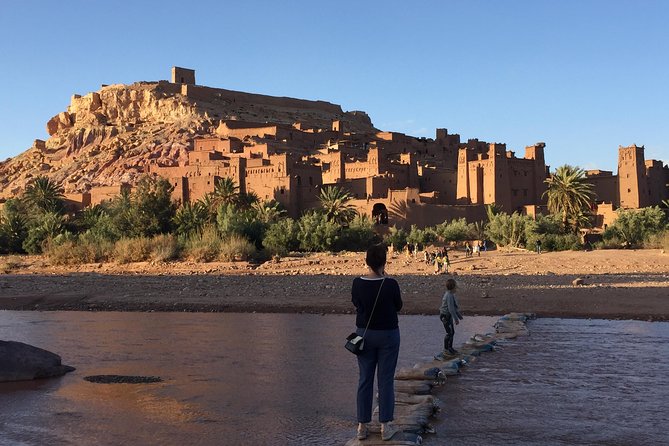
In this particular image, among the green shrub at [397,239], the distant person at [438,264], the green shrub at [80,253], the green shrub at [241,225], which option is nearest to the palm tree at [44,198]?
the green shrub at [80,253]

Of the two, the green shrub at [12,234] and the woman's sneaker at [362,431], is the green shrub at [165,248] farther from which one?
the woman's sneaker at [362,431]

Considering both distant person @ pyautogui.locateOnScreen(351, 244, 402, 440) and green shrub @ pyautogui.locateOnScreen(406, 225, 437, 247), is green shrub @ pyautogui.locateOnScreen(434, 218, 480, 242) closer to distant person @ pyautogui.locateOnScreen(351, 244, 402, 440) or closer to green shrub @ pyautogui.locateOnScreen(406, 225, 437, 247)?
green shrub @ pyautogui.locateOnScreen(406, 225, 437, 247)

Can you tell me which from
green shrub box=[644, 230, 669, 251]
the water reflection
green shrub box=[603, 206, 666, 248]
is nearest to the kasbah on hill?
green shrub box=[603, 206, 666, 248]

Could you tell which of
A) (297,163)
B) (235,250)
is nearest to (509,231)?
(235,250)

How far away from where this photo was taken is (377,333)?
18.9ft

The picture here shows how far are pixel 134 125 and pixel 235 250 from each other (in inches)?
2282

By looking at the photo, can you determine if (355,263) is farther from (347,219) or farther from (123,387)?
(123,387)

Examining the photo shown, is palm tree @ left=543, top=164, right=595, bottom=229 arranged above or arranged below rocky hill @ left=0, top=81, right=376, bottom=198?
below

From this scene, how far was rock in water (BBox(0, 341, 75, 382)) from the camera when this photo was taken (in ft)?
29.1

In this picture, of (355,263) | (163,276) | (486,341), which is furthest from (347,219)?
(486,341)

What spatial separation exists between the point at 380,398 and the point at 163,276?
2487cm

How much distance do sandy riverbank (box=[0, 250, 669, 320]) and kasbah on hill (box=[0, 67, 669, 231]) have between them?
13.3 meters

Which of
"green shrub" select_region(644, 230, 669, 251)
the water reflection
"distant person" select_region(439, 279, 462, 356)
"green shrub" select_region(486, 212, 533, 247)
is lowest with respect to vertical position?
the water reflection

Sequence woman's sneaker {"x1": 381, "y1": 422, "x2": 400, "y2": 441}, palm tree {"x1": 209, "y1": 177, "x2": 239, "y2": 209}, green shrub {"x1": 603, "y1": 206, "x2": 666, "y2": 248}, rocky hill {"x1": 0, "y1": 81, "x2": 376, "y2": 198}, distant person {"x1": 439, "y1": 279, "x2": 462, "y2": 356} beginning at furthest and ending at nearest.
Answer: rocky hill {"x1": 0, "y1": 81, "x2": 376, "y2": 198}, palm tree {"x1": 209, "y1": 177, "x2": 239, "y2": 209}, green shrub {"x1": 603, "y1": 206, "x2": 666, "y2": 248}, distant person {"x1": 439, "y1": 279, "x2": 462, "y2": 356}, woman's sneaker {"x1": 381, "y1": 422, "x2": 400, "y2": 441}
